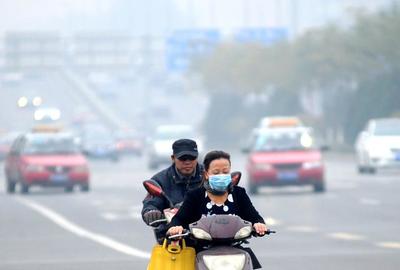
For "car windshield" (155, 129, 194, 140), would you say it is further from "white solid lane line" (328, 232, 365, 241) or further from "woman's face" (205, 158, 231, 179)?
"woman's face" (205, 158, 231, 179)

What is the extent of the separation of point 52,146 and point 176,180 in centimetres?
3024

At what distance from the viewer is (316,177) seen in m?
36.2

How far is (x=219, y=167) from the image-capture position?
10.2 m

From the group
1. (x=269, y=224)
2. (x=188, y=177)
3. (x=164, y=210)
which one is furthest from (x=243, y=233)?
(x=269, y=224)

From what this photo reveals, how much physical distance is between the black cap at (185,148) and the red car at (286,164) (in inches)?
996

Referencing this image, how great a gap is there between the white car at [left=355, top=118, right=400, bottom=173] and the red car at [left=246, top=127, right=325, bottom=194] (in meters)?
9.71

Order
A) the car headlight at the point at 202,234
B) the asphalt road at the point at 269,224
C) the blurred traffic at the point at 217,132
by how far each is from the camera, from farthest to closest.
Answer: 1. the blurred traffic at the point at 217,132
2. the asphalt road at the point at 269,224
3. the car headlight at the point at 202,234

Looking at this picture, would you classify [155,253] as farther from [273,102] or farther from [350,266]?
[273,102]

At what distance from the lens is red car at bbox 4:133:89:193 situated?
39875 mm

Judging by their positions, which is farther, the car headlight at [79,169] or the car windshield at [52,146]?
the car windshield at [52,146]

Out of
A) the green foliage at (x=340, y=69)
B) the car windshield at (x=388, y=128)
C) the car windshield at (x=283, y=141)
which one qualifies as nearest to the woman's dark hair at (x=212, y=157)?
the car windshield at (x=283, y=141)

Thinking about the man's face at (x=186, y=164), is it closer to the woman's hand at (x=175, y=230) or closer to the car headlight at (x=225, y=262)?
the woman's hand at (x=175, y=230)

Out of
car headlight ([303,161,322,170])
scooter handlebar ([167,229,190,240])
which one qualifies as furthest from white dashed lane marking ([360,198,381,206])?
scooter handlebar ([167,229,190,240])

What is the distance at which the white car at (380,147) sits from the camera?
155 ft
